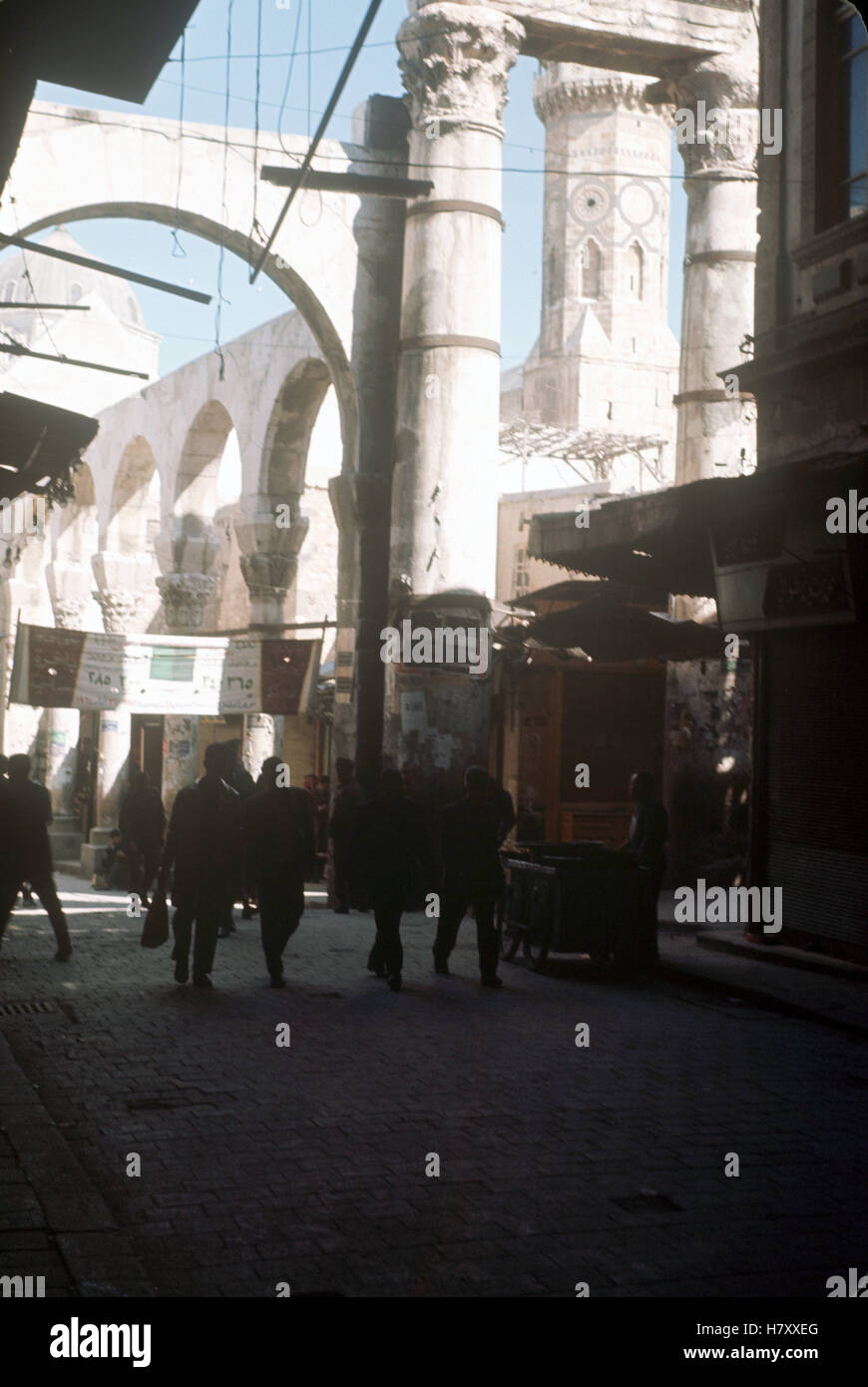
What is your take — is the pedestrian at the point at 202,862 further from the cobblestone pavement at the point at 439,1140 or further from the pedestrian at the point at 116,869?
the pedestrian at the point at 116,869

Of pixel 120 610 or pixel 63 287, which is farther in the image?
pixel 63 287

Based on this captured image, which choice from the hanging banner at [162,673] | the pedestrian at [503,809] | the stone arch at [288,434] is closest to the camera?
the pedestrian at [503,809]

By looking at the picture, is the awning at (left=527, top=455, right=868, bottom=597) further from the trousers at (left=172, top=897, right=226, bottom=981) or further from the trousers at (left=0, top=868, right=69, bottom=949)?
the trousers at (left=0, top=868, right=69, bottom=949)

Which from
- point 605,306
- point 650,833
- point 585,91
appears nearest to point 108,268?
point 650,833

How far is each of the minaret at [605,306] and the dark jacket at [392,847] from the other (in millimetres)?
44058

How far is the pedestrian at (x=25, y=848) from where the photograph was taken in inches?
394

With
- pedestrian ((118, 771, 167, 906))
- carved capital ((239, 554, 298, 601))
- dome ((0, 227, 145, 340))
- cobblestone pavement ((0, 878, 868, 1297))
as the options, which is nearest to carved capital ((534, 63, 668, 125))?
dome ((0, 227, 145, 340))

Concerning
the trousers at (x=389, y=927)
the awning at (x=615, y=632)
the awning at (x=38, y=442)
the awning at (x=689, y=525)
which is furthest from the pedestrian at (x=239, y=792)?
the awning at (x=689, y=525)

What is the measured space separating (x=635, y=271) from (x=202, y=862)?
50.7m

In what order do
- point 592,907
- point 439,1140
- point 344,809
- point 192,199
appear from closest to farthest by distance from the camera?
point 439,1140
point 592,907
point 344,809
point 192,199

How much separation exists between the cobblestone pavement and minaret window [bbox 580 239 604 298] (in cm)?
5021

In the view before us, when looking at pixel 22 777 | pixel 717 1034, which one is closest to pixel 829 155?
pixel 717 1034

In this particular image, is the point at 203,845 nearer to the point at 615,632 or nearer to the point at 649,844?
the point at 649,844

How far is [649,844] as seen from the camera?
1141 centimetres
